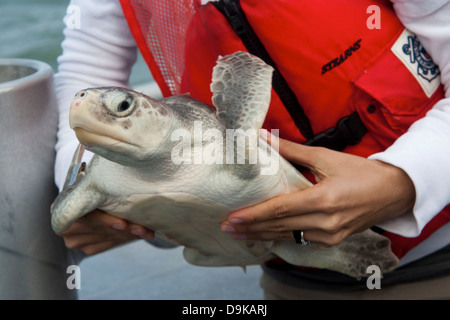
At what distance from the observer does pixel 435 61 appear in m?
0.94

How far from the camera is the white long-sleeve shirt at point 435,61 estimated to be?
2.76ft

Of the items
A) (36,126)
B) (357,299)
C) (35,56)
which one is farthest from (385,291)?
(35,56)

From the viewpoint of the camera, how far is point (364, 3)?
920 mm

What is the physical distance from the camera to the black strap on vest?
913 millimetres

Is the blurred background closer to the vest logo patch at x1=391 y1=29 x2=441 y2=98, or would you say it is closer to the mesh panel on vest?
the mesh panel on vest

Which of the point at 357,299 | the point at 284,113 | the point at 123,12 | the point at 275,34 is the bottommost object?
the point at 357,299

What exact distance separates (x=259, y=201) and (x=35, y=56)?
4.28m

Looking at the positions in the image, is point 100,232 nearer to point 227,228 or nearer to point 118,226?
point 118,226

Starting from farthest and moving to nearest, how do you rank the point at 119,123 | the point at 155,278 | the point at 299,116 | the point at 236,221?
1. the point at 155,278
2. the point at 299,116
3. the point at 236,221
4. the point at 119,123

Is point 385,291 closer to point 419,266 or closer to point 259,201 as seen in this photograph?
point 419,266

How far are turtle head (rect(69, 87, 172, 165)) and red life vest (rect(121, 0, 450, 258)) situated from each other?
0.23 m

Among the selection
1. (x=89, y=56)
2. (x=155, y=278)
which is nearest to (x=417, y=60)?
(x=89, y=56)

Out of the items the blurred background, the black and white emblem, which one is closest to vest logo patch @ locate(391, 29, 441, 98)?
the black and white emblem

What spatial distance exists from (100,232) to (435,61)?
0.64m
